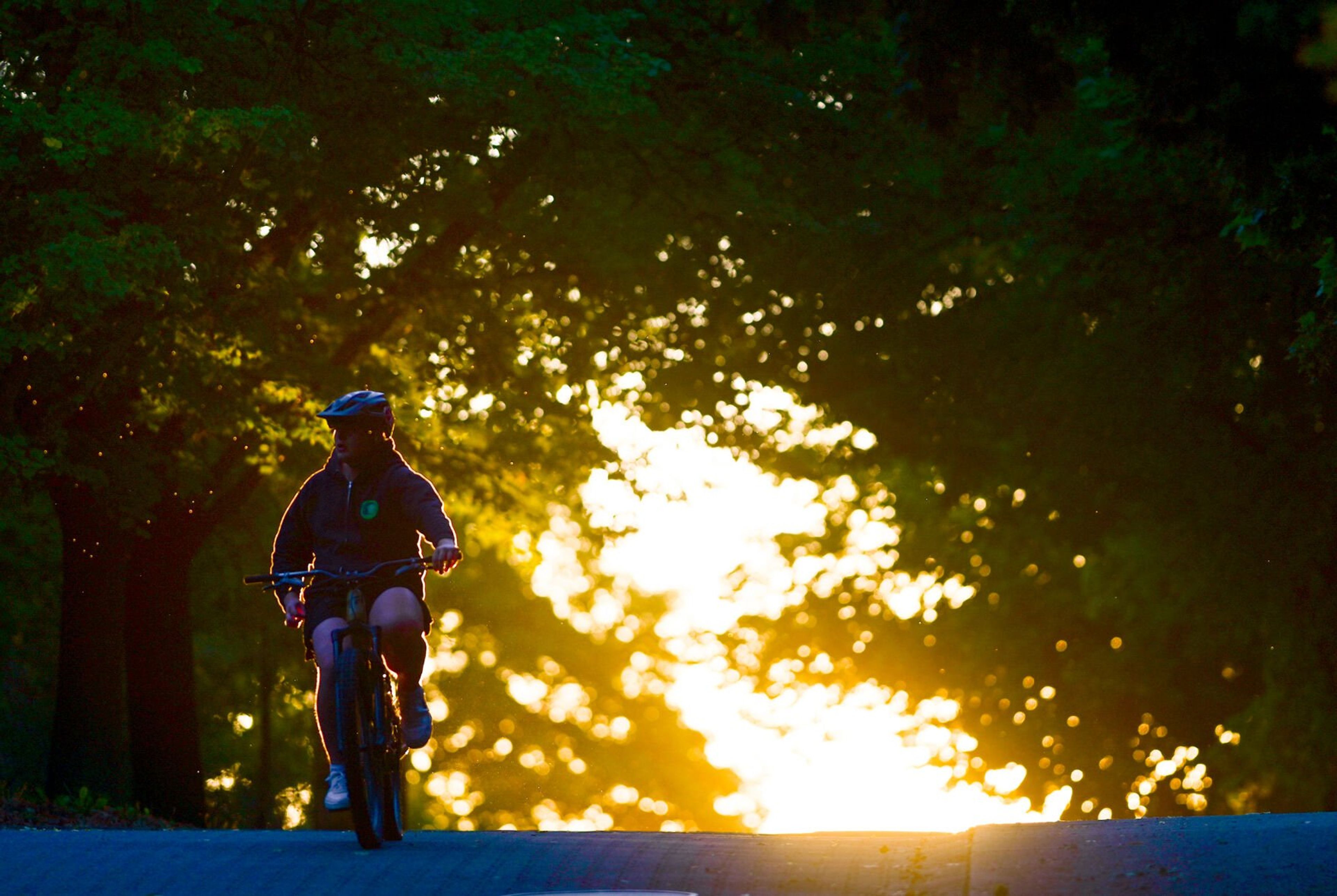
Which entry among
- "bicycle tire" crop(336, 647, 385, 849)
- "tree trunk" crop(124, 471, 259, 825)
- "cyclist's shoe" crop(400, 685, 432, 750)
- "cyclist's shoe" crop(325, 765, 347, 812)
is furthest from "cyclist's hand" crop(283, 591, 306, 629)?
"tree trunk" crop(124, 471, 259, 825)

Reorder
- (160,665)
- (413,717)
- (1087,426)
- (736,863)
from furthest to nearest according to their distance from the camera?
1. (1087,426)
2. (160,665)
3. (413,717)
4. (736,863)

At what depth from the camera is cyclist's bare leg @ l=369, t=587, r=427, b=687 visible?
341 inches

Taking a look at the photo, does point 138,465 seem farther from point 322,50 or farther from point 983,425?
point 983,425

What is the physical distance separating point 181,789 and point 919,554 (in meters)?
10.1

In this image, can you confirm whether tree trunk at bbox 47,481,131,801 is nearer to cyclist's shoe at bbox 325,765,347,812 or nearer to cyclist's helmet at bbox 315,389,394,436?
cyclist's helmet at bbox 315,389,394,436

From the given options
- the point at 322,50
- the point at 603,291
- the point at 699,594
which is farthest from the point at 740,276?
the point at 699,594

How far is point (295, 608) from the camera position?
8.83 metres

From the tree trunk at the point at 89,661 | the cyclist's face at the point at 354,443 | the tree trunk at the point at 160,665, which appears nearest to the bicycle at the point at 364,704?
the cyclist's face at the point at 354,443

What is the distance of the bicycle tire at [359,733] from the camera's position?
838 centimetres

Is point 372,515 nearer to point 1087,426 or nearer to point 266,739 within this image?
point 1087,426

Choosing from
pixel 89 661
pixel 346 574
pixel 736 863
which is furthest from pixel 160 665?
pixel 736 863

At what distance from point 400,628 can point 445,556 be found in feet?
1.43

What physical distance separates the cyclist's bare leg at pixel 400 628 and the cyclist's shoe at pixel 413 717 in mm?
158

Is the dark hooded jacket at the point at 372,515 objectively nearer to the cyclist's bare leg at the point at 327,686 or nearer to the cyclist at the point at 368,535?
the cyclist at the point at 368,535
